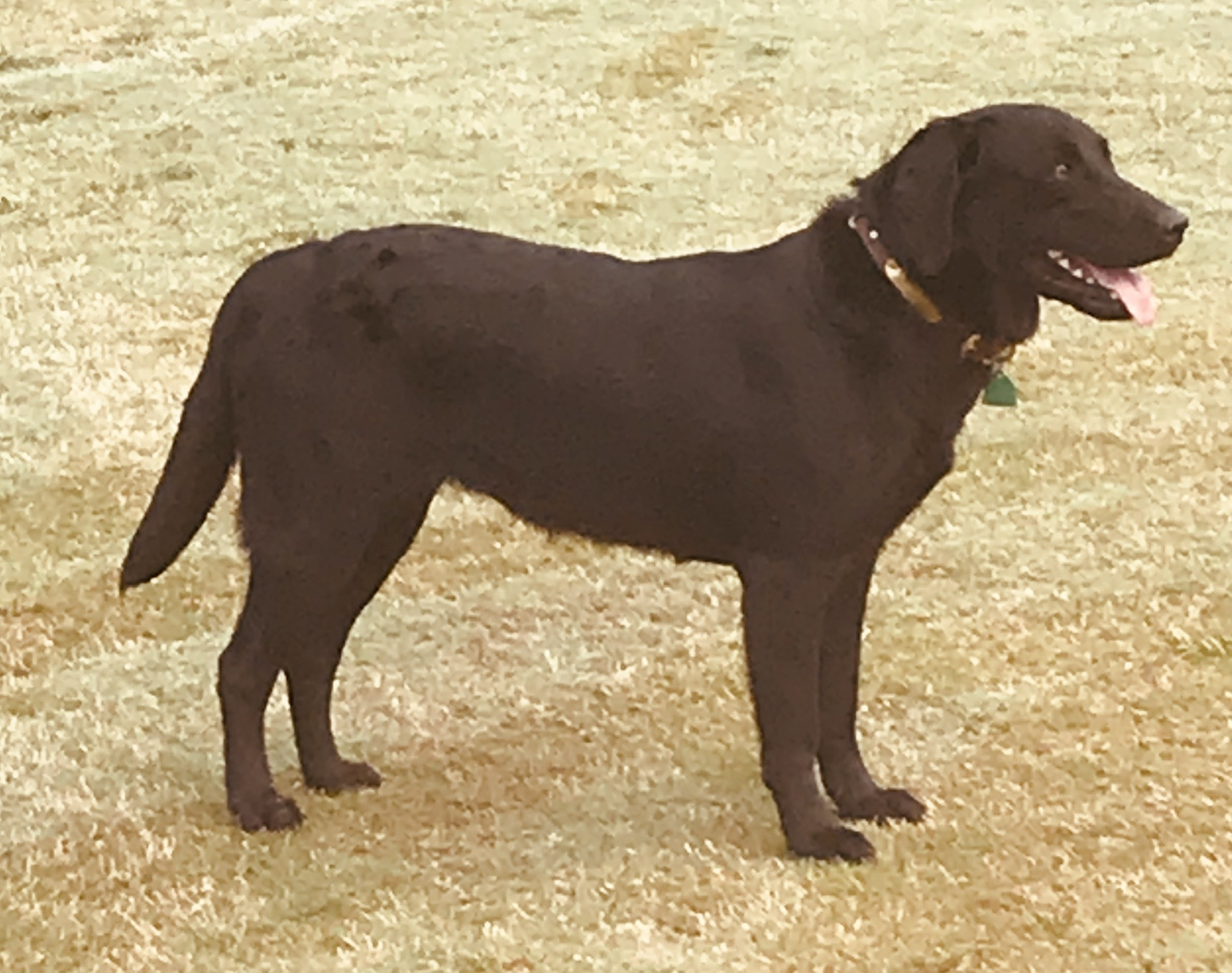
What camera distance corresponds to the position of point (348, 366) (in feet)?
7.91

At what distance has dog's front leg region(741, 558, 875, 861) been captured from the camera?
231cm

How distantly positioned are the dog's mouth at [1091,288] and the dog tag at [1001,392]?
8.1 inches

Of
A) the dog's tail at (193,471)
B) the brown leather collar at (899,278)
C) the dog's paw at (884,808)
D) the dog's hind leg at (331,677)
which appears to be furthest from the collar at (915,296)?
the dog's tail at (193,471)

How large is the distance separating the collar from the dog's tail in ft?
2.92

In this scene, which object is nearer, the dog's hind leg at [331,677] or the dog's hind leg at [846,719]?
the dog's hind leg at [846,719]

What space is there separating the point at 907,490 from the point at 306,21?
5.59 metres

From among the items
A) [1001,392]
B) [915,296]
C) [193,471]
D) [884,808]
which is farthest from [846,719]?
[193,471]

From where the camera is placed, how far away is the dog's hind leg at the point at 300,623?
2.47m

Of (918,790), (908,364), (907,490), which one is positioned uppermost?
(908,364)

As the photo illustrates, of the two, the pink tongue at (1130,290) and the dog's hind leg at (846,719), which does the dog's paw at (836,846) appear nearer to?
the dog's hind leg at (846,719)

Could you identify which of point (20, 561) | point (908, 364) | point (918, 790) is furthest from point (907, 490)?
point (20, 561)

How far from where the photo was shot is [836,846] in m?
2.35

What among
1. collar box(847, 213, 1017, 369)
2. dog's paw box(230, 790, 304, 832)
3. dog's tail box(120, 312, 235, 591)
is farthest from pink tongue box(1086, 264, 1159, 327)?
dog's paw box(230, 790, 304, 832)

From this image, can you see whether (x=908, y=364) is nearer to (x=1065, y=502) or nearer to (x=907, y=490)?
(x=907, y=490)
